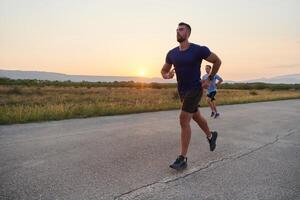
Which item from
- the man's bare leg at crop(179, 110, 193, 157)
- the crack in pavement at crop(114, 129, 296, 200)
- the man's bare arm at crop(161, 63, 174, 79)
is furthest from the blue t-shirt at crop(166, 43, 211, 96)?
the crack in pavement at crop(114, 129, 296, 200)

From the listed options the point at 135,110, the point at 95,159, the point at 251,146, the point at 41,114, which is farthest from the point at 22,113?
the point at 251,146

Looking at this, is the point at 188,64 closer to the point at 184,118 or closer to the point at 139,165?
the point at 184,118

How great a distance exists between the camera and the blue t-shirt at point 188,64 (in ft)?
15.8

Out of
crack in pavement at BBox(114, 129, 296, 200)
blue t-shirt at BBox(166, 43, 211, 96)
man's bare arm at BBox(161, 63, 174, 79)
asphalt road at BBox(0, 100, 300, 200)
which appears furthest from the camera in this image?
man's bare arm at BBox(161, 63, 174, 79)

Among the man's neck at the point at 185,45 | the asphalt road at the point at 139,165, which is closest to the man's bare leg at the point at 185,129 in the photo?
the asphalt road at the point at 139,165

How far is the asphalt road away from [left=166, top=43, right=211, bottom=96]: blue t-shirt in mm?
1218

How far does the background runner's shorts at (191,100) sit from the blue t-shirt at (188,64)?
6 cm

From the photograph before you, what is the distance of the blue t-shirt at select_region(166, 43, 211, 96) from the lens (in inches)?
189

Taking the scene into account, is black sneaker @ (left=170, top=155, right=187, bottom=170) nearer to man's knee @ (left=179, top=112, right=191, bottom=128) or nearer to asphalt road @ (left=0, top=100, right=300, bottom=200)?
asphalt road @ (left=0, top=100, right=300, bottom=200)

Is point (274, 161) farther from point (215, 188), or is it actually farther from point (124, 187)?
point (124, 187)

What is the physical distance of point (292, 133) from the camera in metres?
8.93

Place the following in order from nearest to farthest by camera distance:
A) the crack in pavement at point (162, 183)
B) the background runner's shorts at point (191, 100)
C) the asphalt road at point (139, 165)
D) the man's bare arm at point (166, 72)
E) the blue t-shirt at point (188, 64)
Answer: the crack in pavement at point (162, 183), the asphalt road at point (139, 165), the blue t-shirt at point (188, 64), the background runner's shorts at point (191, 100), the man's bare arm at point (166, 72)

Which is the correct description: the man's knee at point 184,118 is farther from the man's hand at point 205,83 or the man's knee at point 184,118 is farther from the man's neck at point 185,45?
the man's neck at point 185,45

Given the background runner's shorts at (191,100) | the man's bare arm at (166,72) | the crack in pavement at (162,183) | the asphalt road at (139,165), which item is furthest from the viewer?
the man's bare arm at (166,72)
